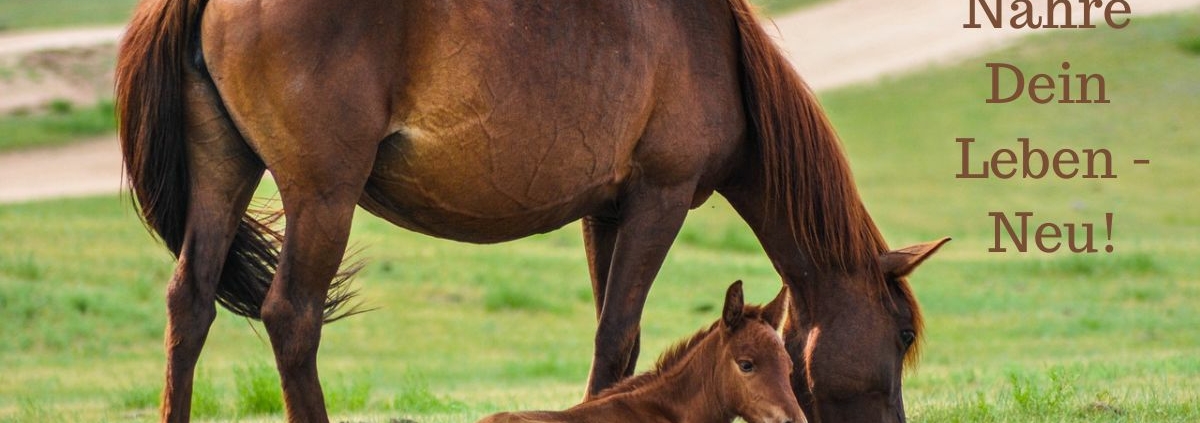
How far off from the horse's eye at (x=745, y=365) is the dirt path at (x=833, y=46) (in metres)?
17.3

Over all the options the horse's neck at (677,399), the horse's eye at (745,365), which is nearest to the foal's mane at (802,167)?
the horse's neck at (677,399)

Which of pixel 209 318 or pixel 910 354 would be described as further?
pixel 910 354

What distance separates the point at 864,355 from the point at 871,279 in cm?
34

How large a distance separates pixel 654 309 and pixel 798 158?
390 inches

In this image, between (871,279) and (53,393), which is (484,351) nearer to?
(53,393)

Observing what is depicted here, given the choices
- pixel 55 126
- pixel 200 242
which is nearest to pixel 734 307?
pixel 200 242

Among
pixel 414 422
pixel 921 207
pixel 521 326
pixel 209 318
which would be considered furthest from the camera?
pixel 921 207

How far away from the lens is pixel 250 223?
597 cm

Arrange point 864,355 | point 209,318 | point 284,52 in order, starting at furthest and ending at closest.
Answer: point 864,355 → point 209,318 → point 284,52

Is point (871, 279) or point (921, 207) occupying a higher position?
point (921, 207)

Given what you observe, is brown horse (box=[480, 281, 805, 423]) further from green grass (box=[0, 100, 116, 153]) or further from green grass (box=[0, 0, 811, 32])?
green grass (box=[0, 0, 811, 32])

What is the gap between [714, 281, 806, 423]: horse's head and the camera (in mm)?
5539

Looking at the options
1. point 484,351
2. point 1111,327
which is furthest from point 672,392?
point 1111,327

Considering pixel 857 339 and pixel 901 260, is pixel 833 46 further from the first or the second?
pixel 857 339
